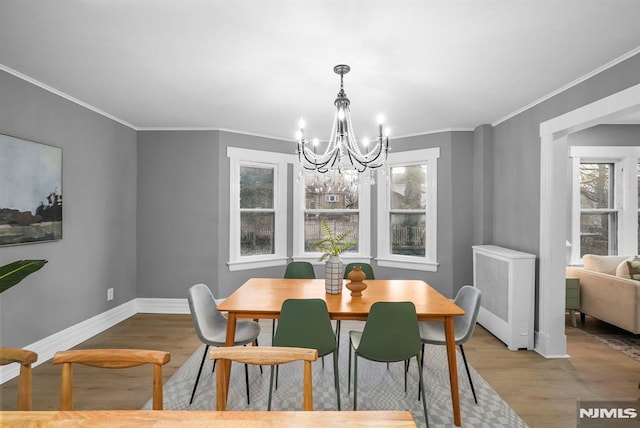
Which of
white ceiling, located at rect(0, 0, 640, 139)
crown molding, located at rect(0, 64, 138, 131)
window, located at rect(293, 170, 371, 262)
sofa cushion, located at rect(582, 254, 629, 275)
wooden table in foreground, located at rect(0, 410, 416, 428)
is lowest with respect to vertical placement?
wooden table in foreground, located at rect(0, 410, 416, 428)

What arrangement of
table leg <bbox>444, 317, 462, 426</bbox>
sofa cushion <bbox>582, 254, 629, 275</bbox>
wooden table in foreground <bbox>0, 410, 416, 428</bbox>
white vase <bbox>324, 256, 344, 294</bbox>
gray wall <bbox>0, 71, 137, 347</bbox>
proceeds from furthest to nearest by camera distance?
sofa cushion <bbox>582, 254, 629, 275</bbox> → gray wall <bbox>0, 71, 137, 347</bbox> → white vase <bbox>324, 256, 344, 294</bbox> → table leg <bbox>444, 317, 462, 426</bbox> → wooden table in foreground <bbox>0, 410, 416, 428</bbox>

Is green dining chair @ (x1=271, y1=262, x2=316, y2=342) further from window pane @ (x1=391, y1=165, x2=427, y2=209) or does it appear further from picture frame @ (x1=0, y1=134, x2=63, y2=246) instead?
picture frame @ (x1=0, y1=134, x2=63, y2=246)

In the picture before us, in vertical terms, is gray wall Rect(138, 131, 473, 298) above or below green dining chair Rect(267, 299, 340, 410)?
above

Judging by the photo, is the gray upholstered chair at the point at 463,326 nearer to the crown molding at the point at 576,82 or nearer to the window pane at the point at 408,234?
the crown molding at the point at 576,82

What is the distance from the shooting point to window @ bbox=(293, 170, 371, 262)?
5230mm

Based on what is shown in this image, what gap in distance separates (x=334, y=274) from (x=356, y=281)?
0.18 metres

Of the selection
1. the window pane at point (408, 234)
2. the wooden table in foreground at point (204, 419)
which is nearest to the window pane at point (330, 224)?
the window pane at point (408, 234)

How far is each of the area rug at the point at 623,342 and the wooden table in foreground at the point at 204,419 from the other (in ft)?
11.8

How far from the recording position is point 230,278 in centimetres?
469

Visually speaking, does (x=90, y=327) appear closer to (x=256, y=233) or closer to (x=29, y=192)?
(x=29, y=192)

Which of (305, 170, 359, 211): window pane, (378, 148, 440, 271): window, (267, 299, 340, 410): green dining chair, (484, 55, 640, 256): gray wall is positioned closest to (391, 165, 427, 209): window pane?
(378, 148, 440, 271): window

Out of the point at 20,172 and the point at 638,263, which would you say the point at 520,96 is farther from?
the point at 20,172

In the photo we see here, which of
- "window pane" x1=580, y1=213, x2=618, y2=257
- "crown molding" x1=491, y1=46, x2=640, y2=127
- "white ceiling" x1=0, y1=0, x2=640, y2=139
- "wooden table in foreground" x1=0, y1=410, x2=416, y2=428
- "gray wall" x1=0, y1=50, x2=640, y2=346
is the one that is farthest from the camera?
"window pane" x1=580, y1=213, x2=618, y2=257

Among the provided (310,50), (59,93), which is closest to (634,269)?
(310,50)
